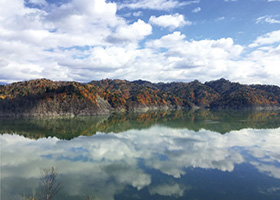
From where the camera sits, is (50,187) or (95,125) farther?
(95,125)

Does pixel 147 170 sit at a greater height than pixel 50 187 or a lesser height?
lesser

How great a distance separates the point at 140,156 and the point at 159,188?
17594 mm

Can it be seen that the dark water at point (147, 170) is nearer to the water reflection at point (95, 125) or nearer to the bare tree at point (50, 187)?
the bare tree at point (50, 187)

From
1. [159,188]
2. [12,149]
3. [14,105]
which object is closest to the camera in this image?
[159,188]

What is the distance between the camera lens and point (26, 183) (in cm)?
3083

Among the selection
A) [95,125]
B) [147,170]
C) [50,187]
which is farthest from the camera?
[95,125]

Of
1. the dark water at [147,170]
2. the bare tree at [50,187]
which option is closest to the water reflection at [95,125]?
the dark water at [147,170]

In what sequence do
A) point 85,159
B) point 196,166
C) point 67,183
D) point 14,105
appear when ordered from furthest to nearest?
point 14,105 < point 85,159 < point 196,166 < point 67,183

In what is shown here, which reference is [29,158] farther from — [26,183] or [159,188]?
[159,188]

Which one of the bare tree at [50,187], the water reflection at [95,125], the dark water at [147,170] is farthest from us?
the water reflection at [95,125]

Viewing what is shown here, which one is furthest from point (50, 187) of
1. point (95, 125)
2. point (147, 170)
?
point (95, 125)

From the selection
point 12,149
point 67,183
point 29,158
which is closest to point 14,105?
point 12,149

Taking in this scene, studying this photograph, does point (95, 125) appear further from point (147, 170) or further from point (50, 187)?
point (50, 187)

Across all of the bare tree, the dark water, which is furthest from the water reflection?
the bare tree
